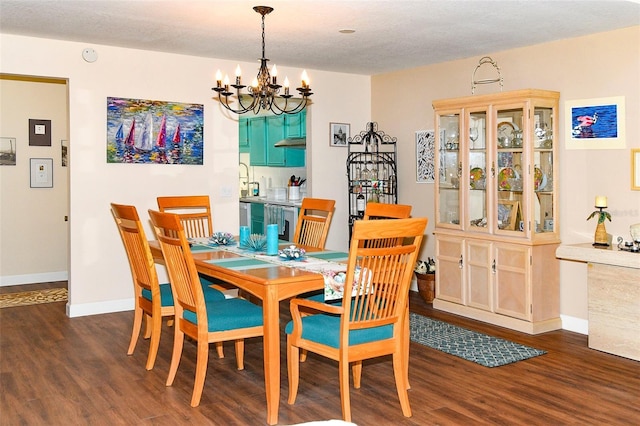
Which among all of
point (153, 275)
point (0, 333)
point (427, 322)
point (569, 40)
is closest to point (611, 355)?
point (427, 322)

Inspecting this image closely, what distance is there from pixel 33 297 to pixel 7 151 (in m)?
1.73

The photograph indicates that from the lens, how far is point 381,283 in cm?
316

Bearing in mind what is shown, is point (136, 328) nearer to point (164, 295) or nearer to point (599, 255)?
point (164, 295)

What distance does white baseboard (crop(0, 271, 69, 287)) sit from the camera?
276 inches

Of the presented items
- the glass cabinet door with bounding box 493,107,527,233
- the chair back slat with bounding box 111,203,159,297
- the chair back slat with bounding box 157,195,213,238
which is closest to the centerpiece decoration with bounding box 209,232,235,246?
the chair back slat with bounding box 111,203,159,297

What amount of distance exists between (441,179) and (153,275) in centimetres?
291

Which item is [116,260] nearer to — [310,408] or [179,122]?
[179,122]

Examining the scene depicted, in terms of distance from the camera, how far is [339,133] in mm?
6895

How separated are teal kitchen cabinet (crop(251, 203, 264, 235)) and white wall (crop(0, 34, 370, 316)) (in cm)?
213

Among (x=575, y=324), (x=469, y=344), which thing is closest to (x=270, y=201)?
(x=469, y=344)

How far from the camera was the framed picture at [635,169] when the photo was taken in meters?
4.55

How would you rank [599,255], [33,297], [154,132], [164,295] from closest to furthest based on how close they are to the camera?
[164,295] < [599,255] < [154,132] < [33,297]

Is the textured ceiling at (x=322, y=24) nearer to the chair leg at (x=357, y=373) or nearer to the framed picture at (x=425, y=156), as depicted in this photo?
the framed picture at (x=425, y=156)

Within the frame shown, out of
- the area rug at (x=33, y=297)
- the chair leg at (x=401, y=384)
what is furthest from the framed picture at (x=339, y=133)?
the chair leg at (x=401, y=384)
